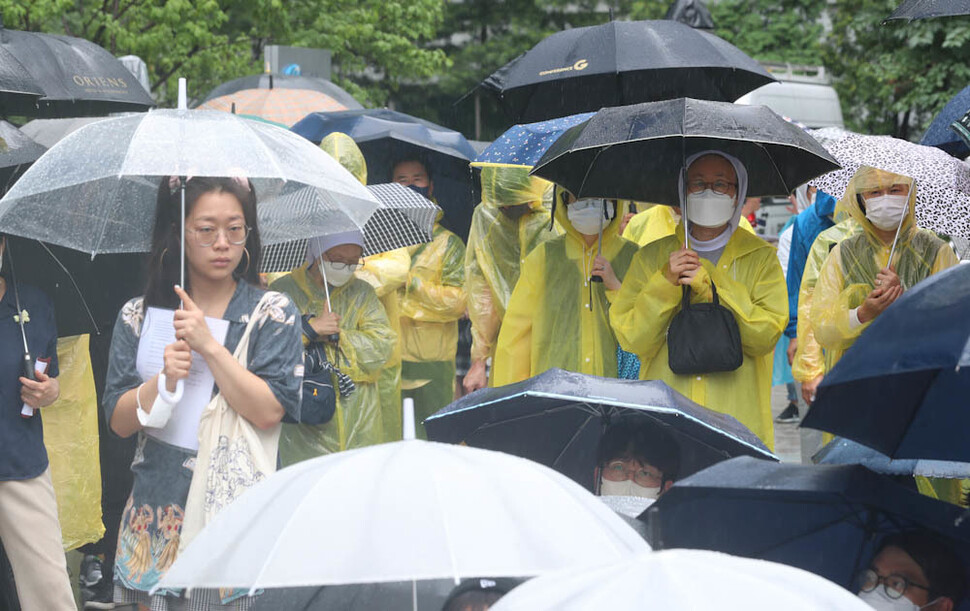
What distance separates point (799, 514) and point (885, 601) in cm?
33

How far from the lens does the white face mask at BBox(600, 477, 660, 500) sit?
5.12 m

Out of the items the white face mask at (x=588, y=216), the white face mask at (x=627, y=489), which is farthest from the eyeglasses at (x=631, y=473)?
the white face mask at (x=588, y=216)

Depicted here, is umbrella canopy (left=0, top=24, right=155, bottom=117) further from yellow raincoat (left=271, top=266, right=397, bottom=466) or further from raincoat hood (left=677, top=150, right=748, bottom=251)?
raincoat hood (left=677, top=150, right=748, bottom=251)

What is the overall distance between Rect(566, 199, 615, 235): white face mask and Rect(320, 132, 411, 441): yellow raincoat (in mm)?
1097

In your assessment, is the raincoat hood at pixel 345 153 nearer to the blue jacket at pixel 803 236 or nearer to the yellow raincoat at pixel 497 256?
the yellow raincoat at pixel 497 256

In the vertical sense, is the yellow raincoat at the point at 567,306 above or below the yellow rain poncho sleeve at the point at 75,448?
above

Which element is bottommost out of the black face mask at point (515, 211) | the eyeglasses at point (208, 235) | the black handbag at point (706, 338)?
the black handbag at point (706, 338)

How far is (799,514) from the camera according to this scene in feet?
13.7

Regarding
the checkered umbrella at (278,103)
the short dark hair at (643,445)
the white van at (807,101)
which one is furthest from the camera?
the white van at (807,101)

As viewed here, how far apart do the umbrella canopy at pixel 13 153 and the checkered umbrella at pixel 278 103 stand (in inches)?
190

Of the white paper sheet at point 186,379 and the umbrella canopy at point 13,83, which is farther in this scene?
the umbrella canopy at point 13,83

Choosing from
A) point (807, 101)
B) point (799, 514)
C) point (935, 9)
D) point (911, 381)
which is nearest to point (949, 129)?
point (935, 9)

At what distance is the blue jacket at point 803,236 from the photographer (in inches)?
348

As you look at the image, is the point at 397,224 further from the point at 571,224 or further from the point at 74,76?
the point at 74,76
